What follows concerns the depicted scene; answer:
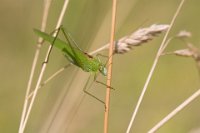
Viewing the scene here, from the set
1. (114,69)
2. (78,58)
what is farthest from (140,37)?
(114,69)

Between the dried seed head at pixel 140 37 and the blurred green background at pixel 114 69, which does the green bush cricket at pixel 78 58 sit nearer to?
the dried seed head at pixel 140 37

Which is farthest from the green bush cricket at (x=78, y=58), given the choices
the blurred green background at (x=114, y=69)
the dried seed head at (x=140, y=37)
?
the blurred green background at (x=114, y=69)

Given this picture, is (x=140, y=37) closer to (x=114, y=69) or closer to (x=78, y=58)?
(x=78, y=58)

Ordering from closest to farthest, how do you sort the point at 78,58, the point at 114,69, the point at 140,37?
the point at 140,37 < the point at 78,58 < the point at 114,69

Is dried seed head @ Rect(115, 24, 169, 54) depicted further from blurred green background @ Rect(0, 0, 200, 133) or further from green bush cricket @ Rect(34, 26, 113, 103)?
blurred green background @ Rect(0, 0, 200, 133)

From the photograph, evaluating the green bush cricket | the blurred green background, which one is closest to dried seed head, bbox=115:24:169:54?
the green bush cricket

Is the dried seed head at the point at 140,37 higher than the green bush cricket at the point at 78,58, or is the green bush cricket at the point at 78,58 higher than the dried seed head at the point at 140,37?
the dried seed head at the point at 140,37
